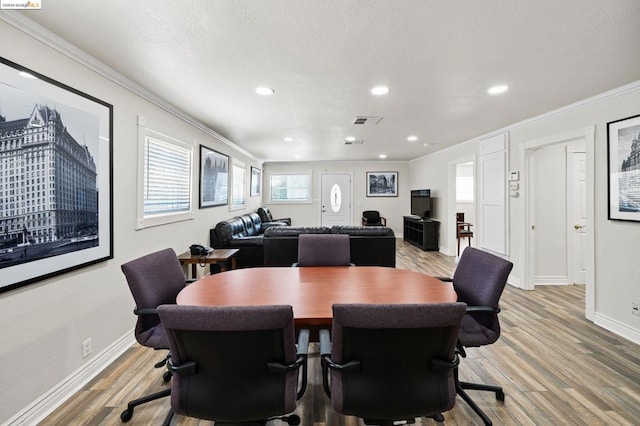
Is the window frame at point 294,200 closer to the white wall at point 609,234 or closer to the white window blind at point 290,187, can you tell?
the white window blind at point 290,187

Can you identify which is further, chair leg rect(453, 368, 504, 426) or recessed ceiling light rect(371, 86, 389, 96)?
recessed ceiling light rect(371, 86, 389, 96)

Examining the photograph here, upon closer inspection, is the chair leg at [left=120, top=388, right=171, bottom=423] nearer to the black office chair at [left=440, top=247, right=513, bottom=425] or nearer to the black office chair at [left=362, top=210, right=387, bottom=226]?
the black office chair at [left=440, top=247, right=513, bottom=425]

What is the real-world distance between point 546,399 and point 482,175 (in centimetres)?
379

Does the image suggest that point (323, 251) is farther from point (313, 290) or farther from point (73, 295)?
point (73, 295)

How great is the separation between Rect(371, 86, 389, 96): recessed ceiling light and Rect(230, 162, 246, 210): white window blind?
361 centimetres

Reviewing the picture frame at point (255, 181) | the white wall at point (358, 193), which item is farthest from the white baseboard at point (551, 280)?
Result: the picture frame at point (255, 181)

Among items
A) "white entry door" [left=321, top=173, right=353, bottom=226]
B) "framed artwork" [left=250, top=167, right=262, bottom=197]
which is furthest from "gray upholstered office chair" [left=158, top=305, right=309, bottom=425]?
"white entry door" [left=321, top=173, right=353, bottom=226]

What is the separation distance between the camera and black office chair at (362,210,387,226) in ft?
27.3

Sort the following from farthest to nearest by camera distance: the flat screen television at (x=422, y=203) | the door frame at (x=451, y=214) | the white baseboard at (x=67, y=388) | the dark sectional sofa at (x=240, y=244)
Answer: the flat screen television at (x=422, y=203)
the door frame at (x=451, y=214)
the dark sectional sofa at (x=240, y=244)
the white baseboard at (x=67, y=388)

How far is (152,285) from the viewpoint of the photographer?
183 cm

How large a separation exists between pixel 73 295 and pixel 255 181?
229 inches

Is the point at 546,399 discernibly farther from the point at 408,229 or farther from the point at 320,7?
the point at 408,229

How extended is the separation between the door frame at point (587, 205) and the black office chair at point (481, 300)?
207 cm

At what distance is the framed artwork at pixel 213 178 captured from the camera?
4219 mm
